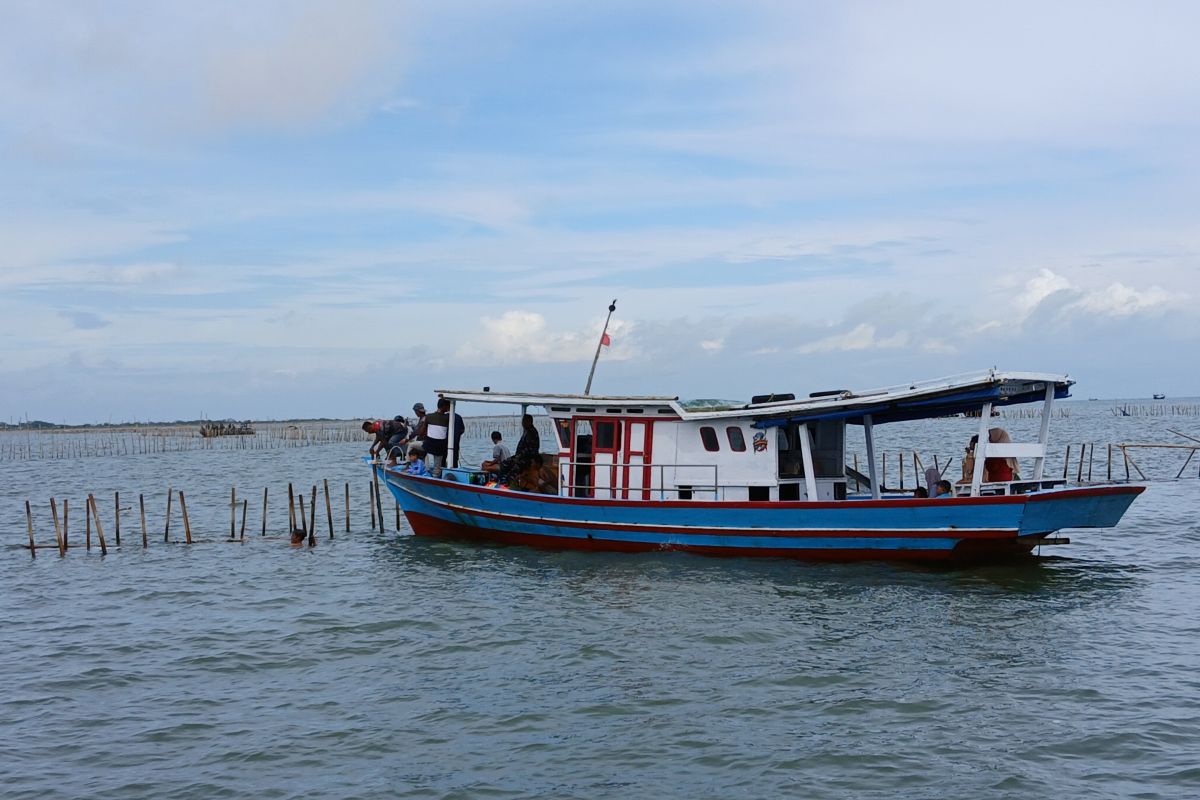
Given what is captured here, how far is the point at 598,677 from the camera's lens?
1255 centimetres

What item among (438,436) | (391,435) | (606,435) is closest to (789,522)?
(606,435)

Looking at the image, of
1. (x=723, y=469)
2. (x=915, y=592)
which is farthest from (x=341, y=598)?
(x=915, y=592)

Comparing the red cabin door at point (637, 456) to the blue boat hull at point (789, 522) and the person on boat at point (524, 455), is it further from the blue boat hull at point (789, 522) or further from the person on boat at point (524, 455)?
the person on boat at point (524, 455)

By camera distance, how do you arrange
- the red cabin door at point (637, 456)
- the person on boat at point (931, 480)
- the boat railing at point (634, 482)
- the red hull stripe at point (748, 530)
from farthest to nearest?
the red cabin door at point (637, 456) → the boat railing at point (634, 482) → the person on boat at point (931, 480) → the red hull stripe at point (748, 530)

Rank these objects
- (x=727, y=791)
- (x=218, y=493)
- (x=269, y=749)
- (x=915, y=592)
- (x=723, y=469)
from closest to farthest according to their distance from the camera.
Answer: (x=727, y=791) → (x=269, y=749) → (x=915, y=592) → (x=723, y=469) → (x=218, y=493)

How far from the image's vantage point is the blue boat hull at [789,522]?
1733 centimetres

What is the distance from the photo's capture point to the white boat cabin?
18.8 metres

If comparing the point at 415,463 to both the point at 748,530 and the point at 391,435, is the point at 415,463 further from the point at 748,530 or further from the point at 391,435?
the point at 748,530

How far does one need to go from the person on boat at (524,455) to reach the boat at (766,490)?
371 mm

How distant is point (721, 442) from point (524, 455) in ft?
14.3

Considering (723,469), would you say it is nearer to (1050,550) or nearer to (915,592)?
(915,592)

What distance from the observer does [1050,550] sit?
2128 cm


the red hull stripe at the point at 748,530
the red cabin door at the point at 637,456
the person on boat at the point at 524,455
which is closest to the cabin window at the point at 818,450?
the red hull stripe at the point at 748,530

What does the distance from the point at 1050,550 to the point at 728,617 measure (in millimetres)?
9728
